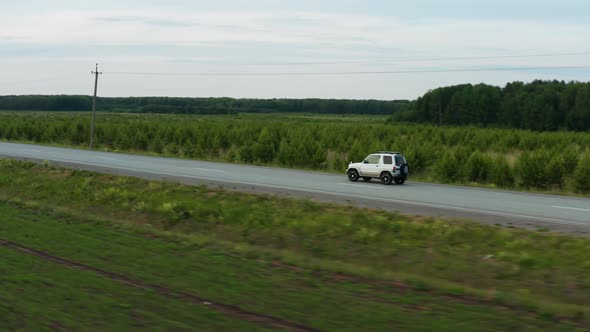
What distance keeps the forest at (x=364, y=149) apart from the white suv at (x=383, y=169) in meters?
4.60

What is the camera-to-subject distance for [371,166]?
29.4 meters

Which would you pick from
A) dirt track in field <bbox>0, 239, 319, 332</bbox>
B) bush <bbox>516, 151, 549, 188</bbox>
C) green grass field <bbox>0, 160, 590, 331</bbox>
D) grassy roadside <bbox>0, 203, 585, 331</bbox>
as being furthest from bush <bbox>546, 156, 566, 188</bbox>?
dirt track in field <bbox>0, 239, 319, 332</bbox>

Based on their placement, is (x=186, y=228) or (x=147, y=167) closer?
(x=186, y=228)

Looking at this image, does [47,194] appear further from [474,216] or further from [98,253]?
[474,216]

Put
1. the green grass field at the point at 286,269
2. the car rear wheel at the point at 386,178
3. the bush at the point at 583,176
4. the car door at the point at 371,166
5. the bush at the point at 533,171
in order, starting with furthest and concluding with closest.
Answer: the bush at the point at 533,171 → the bush at the point at 583,176 → the car door at the point at 371,166 → the car rear wheel at the point at 386,178 → the green grass field at the point at 286,269

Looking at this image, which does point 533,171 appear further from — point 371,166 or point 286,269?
point 286,269

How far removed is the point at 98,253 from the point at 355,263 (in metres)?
5.27

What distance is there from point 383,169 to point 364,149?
12494 mm

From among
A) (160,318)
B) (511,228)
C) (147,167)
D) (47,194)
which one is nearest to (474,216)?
(511,228)

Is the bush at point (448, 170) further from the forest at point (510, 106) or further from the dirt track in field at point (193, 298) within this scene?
the forest at point (510, 106)

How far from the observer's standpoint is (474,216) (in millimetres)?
18703

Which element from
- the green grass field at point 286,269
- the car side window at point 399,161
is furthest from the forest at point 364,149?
the green grass field at point 286,269

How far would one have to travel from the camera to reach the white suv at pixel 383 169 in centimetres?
2855

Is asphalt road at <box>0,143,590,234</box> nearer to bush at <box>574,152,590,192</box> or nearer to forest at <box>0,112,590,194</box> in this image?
forest at <box>0,112,590,194</box>
